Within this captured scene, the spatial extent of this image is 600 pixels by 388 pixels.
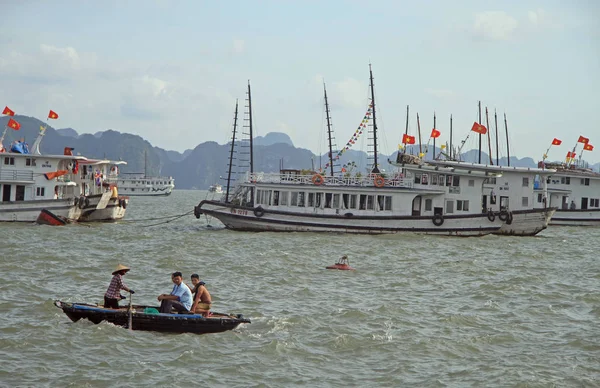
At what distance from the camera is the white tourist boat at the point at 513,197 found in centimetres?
4825

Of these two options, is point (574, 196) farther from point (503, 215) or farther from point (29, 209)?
point (29, 209)

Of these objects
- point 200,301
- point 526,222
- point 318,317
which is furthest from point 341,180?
point 200,301

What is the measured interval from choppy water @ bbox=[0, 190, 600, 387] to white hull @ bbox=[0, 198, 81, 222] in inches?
333

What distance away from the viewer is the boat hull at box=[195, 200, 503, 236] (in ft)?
154

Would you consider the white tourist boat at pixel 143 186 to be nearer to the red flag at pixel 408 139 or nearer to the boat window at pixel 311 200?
the red flag at pixel 408 139

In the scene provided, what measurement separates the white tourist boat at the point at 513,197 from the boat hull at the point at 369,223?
131 cm

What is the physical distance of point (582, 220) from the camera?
65000 millimetres

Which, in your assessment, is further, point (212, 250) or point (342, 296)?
point (212, 250)

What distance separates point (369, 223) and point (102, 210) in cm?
2079

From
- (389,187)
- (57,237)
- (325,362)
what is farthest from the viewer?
(389,187)

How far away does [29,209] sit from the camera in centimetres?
5003

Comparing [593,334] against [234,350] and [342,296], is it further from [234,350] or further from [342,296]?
[234,350]

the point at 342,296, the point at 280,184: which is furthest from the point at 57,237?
the point at 342,296

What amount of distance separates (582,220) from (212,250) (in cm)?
3723
